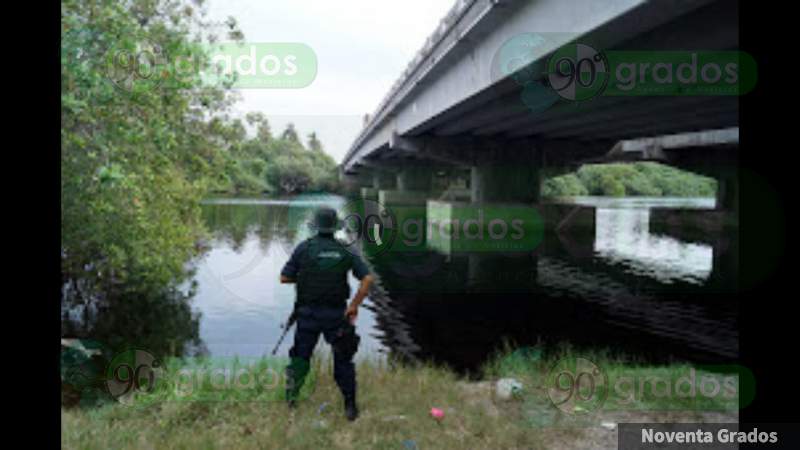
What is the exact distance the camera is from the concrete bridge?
31.3 feet

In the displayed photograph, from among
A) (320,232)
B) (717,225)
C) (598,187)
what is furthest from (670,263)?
(598,187)

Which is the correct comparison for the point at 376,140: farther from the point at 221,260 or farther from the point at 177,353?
the point at 177,353

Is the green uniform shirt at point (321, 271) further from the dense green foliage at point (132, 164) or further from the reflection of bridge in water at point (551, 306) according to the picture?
the reflection of bridge in water at point (551, 306)

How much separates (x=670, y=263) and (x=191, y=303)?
20.1m

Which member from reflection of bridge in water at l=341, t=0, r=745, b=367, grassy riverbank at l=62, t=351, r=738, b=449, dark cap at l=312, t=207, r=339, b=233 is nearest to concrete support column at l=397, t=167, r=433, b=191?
reflection of bridge in water at l=341, t=0, r=745, b=367

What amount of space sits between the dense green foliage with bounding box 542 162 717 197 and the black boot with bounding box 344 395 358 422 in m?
80.7

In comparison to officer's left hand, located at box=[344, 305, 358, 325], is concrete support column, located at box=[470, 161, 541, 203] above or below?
above

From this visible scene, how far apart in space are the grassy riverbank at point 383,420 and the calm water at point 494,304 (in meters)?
3.20

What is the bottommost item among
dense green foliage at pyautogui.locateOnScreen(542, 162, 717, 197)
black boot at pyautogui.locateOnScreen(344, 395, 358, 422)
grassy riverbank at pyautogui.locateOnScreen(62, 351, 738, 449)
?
grassy riverbank at pyautogui.locateOnScreen(62, 351, 738, 449)

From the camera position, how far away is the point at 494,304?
594 inches

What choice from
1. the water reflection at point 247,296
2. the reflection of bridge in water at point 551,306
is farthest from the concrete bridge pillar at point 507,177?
the water reflection at point 247,296

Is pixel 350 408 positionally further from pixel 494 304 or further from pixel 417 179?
pixel 417 179

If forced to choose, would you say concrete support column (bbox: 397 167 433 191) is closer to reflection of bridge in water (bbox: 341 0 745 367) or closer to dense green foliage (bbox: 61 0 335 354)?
reflection of bridge in water (bbox: 341 0 745 367)

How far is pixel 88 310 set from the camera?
42.2 feet
